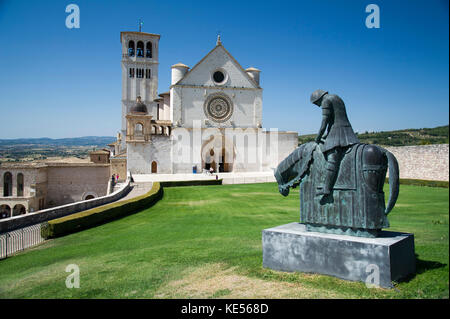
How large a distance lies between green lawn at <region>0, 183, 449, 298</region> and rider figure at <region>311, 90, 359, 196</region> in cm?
188

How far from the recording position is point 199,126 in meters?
47.2

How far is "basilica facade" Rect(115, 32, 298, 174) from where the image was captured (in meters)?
44.0

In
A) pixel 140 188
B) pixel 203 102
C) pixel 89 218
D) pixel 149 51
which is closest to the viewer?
pixel 89 218

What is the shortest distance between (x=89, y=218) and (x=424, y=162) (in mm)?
27237

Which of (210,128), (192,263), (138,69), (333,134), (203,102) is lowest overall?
(192,263)

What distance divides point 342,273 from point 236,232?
18.9ft

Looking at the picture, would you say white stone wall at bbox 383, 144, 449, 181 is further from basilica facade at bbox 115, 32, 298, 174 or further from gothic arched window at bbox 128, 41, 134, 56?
gothic arched window at bbox 128, 41, 134, 56

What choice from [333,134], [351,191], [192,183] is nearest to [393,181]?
[351,191]

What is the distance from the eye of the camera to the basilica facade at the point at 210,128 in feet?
144

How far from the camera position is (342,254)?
19.8 feet

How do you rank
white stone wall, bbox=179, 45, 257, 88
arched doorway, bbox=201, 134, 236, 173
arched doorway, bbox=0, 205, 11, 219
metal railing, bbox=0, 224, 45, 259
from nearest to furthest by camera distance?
metal railing, bbox=0, 224, 45, 259, arched doorway, bbox=0, 205, 11, 219, arched doorway, bbox=201, 134, 236, 173, white stone wall, bbox=179, 45, 257, 88

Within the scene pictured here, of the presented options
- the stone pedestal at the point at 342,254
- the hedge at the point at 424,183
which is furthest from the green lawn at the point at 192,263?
the hedge at the point at 424,183

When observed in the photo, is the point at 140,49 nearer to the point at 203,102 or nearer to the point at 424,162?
the point at 203,102

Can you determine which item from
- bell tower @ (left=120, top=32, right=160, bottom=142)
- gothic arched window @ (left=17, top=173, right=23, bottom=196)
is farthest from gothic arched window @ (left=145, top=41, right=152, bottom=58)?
gothic arched window @ (left=17, top=173, right=23, bottom=196)
